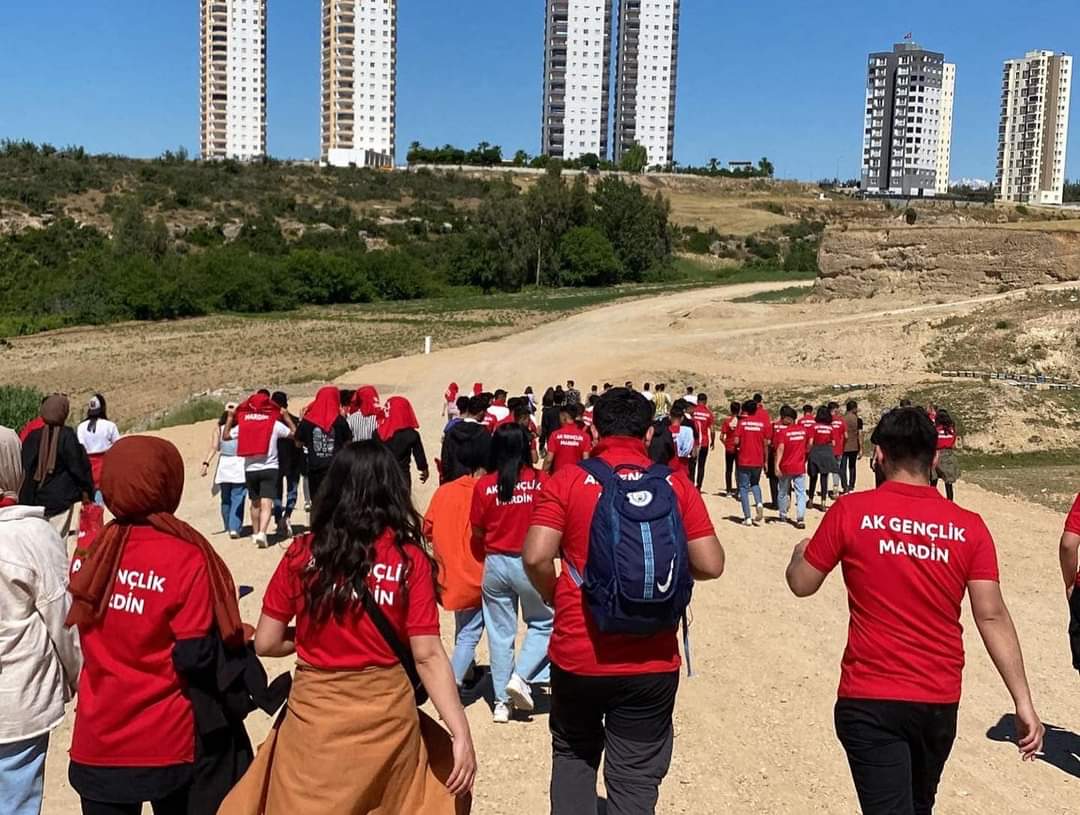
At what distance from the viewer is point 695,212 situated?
4112 inches

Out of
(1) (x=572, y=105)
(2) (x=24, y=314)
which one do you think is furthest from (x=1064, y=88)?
(2) (x=24, y=314)

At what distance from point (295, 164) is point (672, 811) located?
376 feet

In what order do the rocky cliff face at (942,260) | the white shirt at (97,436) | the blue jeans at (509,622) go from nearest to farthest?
the blue jeans at (509,622), the white shirt at (97,436), the rocky cliff face at (942,260)

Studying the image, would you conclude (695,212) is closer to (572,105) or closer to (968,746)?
(572,105)

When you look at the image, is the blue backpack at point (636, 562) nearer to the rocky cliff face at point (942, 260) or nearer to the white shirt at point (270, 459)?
the white shirt at point (270, 459)

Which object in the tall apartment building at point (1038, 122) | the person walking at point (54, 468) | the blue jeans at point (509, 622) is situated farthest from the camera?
the tall apartment building at point (1038, 122)

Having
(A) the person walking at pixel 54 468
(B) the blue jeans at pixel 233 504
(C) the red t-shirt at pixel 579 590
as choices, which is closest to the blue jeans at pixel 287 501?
(B) the blue jeans at pixel 233 504

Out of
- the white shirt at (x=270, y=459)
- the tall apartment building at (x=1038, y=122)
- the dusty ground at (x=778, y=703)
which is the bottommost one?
the dusty ground at (x=778, y=703)

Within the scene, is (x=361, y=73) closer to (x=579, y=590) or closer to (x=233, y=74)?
(x=233, y=74)

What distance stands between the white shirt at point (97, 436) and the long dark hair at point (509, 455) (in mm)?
5262

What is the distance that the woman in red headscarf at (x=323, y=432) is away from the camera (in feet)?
34.8

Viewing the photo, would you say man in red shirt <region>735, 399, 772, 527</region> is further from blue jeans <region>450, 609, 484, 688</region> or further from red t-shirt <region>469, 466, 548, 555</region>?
red t-shirt <region>469, 466, 548, 555</region>

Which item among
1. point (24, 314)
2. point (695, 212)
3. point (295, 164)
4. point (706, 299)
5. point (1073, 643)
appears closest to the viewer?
point (1073, 643)

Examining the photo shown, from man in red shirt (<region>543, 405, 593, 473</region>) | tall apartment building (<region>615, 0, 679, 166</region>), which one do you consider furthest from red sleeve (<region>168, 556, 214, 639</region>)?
tall apartment building (<region>615, 0, 679, 166</region>)
